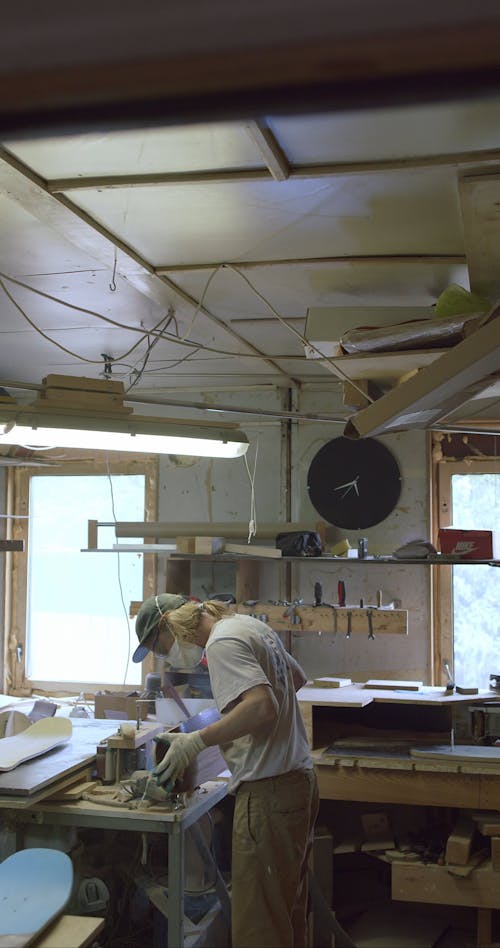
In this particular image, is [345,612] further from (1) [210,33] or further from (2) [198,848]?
(1) [210,33]

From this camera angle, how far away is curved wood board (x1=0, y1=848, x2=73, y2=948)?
7.38 ft

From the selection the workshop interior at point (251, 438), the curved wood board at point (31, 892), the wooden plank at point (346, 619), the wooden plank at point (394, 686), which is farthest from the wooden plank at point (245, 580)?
the curved wood board at point (31, 892)

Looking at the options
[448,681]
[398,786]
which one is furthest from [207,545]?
[398,786]

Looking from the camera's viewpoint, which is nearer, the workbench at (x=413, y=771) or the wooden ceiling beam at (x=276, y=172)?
the wooden ceiling beam at (x=276, y=172)

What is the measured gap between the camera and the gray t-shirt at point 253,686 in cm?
266

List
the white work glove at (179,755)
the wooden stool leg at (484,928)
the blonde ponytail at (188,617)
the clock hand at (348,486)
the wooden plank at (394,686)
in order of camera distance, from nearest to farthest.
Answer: the white work glove at (179,755) < the blonde ponytail at (188,617) < the wooden stool leg at (484,928) < the wooden plank at (394,686) < the clock hand at (348,486)

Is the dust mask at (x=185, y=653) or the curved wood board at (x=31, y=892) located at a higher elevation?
the dust mask at (x=185, y=653)

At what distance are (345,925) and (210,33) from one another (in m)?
4.03

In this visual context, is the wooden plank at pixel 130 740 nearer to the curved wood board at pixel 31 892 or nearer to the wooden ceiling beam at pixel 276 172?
the curved wood board at pixel 31 892

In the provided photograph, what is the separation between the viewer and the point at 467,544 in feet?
12.3

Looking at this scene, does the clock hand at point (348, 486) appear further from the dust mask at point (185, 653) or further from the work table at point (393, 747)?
the dust mask at point (185, 653)

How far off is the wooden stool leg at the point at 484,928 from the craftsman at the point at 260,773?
884mm

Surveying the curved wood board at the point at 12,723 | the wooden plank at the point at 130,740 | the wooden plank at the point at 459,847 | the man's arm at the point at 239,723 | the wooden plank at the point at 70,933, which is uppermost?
the man's arm at the point at 239,723

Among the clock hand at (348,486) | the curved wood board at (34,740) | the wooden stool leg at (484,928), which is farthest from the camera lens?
the clock hand at (348,486)
